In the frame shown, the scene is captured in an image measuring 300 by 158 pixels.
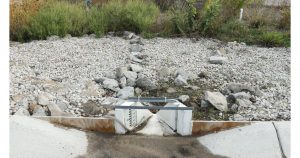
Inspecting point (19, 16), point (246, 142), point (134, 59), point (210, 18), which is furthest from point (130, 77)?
point (19, 16)

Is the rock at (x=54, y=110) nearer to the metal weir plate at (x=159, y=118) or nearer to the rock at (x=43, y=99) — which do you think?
the rock at (x=43, y=99)

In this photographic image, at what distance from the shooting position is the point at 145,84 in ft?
16.4

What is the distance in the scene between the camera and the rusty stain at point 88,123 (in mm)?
3920

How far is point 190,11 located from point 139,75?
2024 millimetres

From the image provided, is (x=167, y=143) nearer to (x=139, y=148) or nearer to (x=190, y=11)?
(x=139, y=148)

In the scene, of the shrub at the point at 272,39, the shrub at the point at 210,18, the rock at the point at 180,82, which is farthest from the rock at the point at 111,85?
the shrub at the point at 272,39

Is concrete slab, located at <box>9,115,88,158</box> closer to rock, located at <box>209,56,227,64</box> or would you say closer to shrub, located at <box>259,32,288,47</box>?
rock, located at <box>209,56,227,64</box>

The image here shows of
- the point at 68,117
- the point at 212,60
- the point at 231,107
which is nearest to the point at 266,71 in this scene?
the point at 212,60

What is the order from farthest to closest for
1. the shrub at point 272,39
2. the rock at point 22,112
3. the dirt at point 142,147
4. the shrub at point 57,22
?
the shrub at point 57,22, the shrub at point 272,39, the rock at point 22,112, the dirt at point 142,147

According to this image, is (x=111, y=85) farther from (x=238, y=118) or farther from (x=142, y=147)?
(x=238, y=118)

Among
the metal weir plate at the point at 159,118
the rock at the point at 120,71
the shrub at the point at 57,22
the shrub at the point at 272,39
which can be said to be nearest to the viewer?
the metal weir plate at the point at 159,118

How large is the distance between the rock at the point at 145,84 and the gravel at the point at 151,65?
0.10ft

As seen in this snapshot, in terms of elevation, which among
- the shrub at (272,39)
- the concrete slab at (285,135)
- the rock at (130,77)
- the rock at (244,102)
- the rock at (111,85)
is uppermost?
the shrub at (272,39)

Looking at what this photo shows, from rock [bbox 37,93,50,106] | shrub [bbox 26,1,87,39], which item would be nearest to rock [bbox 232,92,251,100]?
rock [bbox 37,93,50,106]
